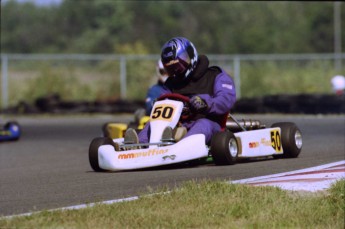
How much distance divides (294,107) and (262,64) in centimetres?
999

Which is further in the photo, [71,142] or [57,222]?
[71,142]

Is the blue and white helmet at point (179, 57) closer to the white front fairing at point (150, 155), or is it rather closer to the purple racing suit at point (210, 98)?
the purple racing suit at point (210, 98)

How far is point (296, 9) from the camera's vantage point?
5366cm

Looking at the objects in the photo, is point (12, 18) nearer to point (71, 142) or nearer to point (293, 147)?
point (71, 142)

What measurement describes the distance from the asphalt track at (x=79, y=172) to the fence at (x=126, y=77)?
12631 mm

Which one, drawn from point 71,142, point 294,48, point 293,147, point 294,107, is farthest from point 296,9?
point 293,147

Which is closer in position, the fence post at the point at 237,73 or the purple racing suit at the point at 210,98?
the purple racing suit at the point at 210,98

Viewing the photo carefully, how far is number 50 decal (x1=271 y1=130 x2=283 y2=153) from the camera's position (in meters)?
10.4

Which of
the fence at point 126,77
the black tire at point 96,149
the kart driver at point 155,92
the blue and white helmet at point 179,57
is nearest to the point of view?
the black tire at point 96,149

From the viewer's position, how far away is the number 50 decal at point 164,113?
379 inches

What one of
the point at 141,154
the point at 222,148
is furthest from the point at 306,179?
the point at 141,154

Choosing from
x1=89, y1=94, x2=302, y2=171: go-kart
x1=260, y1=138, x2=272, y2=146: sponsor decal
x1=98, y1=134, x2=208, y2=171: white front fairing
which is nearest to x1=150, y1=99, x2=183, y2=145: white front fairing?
x1=89, y1=94, x2=302, y2=171: go-kart

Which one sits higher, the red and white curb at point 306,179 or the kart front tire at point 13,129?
the red and white curb at point 306,179

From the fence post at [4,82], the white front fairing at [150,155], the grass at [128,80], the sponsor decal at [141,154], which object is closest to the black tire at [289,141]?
the white front fairing at [150,155]
